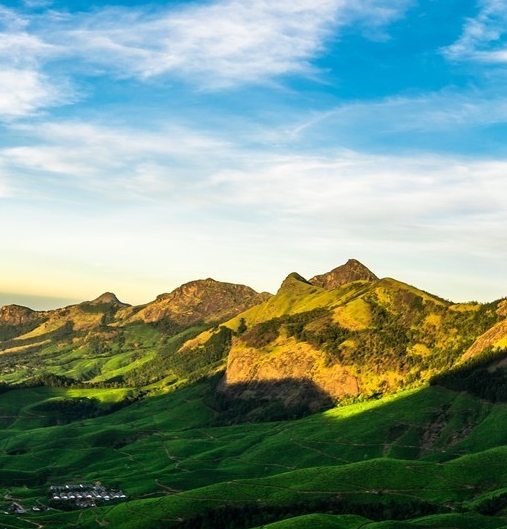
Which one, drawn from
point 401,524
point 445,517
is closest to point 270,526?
point 401,524

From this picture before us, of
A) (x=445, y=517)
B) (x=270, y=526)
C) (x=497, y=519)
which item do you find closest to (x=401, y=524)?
(x=445, y=517)

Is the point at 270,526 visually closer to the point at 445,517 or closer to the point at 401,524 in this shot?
the point at 401,524

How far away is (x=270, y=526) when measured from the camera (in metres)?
190

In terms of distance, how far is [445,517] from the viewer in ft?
593

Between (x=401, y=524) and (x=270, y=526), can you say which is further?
(x=270, y=526)

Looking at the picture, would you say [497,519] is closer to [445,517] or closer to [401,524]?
[445,517]

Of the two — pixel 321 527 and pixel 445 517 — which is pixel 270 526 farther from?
pixel 445 517

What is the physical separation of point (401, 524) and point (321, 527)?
23.1m

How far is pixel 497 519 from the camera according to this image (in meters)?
176

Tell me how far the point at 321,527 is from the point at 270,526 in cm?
1554

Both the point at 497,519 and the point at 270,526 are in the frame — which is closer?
the point at 497,519

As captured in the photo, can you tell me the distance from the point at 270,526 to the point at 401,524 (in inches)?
1519

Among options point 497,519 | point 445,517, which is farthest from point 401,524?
point 497,519

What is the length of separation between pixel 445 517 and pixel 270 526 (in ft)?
165
